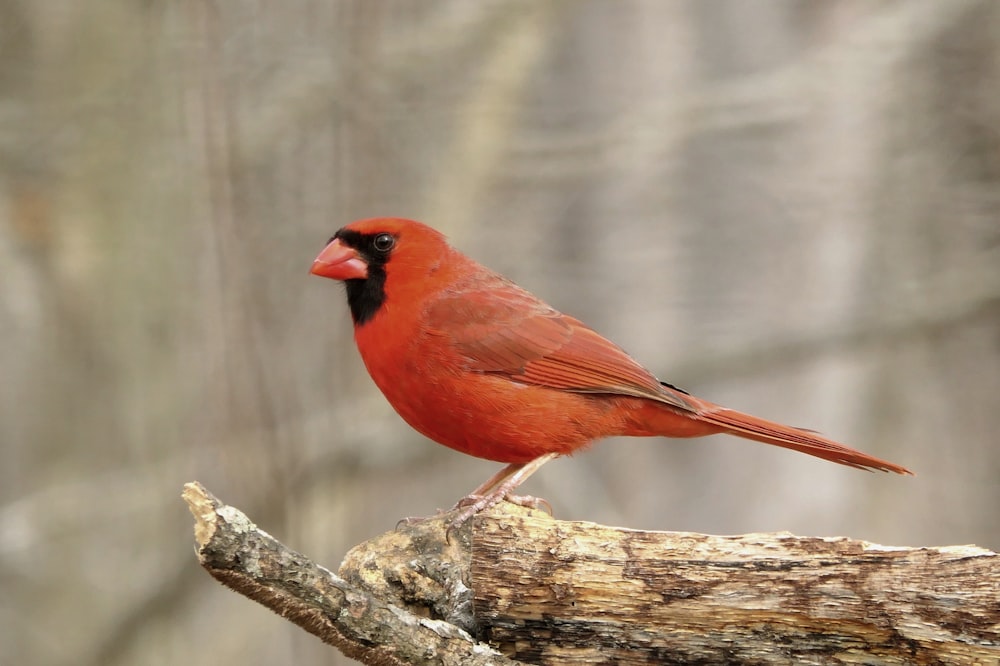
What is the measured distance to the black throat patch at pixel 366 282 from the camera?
3506 mm

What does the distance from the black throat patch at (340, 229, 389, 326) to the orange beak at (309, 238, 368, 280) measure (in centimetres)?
2

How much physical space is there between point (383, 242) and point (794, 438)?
4.27ft

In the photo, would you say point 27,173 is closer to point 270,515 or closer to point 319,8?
point 319,8

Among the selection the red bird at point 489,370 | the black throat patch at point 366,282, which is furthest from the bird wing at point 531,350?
the black throat patch at point 366,282

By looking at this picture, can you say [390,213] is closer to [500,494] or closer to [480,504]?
[500,494]

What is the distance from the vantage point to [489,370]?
341cm

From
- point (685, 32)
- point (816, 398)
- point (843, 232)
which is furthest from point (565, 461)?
point (685, 32)

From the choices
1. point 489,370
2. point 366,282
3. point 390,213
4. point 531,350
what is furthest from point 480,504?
point 390,213

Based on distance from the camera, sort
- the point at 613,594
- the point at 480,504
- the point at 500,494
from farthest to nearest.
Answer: the point at 500,494
the point at 480,504
the point at 613,594

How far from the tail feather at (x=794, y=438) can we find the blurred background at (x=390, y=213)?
4.48ft

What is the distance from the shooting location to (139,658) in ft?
15.7

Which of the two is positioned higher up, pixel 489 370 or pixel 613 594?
pixel 489 370

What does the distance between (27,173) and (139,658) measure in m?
1.95

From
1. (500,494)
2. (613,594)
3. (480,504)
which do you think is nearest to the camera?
(613,594)
